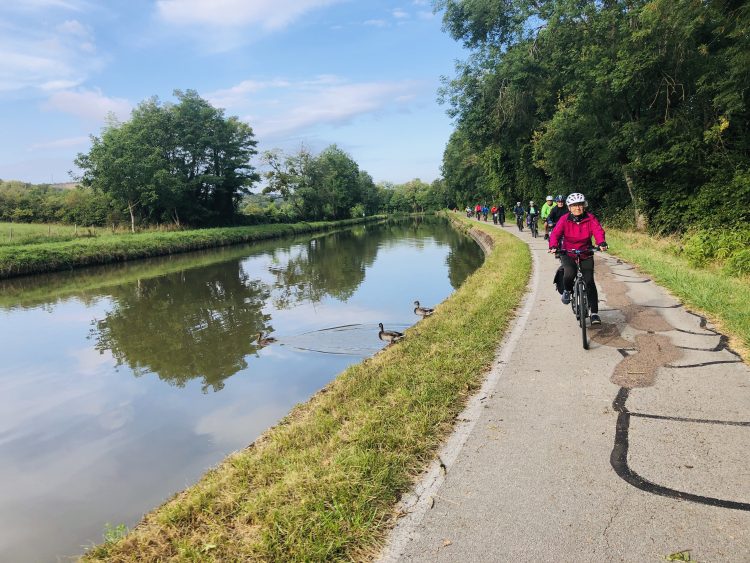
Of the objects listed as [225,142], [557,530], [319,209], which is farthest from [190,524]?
[319,209]

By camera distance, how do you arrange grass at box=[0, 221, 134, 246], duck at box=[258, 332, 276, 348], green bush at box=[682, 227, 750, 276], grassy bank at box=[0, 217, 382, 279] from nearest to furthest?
1. duck at box=[258, 332, 276, 348]
2. green bush at box=[682, 227, 750, 276]
3. grassy bank at box=[0, 217, 382, 279]
4. grass at box=[0, 221, 134, 246]

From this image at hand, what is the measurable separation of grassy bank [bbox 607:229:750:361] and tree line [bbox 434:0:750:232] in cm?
314

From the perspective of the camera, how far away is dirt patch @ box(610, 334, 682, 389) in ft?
15.8

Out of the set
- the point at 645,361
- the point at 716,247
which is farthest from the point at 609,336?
the point at 716,247

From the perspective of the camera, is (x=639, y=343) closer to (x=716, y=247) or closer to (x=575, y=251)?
(x=575, y=251)

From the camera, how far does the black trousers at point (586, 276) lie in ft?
21.2

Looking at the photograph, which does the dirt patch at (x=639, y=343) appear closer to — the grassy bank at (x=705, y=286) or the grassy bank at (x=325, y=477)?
the grassy bank at (x=705, y=286)

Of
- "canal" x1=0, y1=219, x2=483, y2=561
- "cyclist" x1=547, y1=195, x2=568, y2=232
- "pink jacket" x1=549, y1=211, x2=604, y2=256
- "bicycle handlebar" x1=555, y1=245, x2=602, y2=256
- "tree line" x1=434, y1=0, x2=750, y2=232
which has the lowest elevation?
"canal" x1=0, y1=219, x2=483, y2=561

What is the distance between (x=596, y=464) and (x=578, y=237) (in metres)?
3.95

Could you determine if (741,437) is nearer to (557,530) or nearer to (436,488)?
(557,530)

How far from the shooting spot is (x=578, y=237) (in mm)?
6488

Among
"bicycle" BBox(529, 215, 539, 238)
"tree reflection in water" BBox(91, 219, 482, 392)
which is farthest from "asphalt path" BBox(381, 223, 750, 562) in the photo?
"bicycle" BBox(529, 215, 539, 238)

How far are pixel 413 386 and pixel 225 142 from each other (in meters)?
51.5

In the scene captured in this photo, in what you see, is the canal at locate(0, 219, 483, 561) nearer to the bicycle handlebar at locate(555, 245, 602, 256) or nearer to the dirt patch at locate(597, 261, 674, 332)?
the bicycle handlebar at locate(555, 245, 602, 256)
